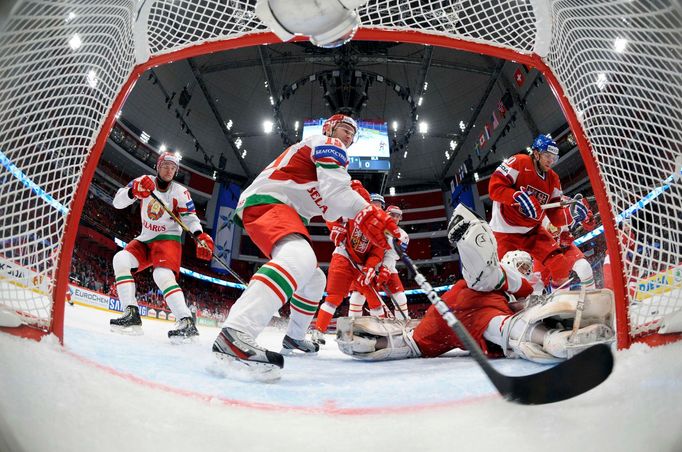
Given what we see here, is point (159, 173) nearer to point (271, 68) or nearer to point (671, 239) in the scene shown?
point (671, 239)

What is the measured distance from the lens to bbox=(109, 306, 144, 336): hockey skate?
2471mm

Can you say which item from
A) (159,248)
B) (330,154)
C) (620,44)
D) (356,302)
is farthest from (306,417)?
(356,302)

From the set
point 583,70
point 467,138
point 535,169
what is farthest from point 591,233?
point 583,70

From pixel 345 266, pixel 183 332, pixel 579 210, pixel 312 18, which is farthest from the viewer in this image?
pixel 345 266

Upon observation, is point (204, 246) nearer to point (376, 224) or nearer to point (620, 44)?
point (376, 224)

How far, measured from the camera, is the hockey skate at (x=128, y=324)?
2.47 meters

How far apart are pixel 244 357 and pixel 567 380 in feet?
2.82

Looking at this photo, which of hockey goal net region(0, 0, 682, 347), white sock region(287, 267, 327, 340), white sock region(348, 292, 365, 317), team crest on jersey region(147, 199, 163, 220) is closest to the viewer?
hockey goal net region(0, 0, 682, 347)

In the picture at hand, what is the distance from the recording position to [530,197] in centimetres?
271

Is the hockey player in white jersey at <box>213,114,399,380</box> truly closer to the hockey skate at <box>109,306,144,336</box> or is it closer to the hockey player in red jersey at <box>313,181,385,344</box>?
the hockey skate at <box>109,306,144,336</box>

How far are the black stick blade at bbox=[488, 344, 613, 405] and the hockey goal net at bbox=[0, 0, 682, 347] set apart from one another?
0.41ft

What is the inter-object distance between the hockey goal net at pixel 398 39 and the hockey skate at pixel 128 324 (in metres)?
1.40

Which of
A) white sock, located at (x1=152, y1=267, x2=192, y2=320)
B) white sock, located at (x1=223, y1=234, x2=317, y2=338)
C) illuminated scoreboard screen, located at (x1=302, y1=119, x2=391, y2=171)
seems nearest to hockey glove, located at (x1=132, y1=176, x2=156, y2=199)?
white sock, located at (x1=152, y1=267, x2=192, y2=320)

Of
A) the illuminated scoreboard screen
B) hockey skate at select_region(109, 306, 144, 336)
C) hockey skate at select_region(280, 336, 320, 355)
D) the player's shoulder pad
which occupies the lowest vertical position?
hockey skate at select_region(280, 336, 320, 355)
